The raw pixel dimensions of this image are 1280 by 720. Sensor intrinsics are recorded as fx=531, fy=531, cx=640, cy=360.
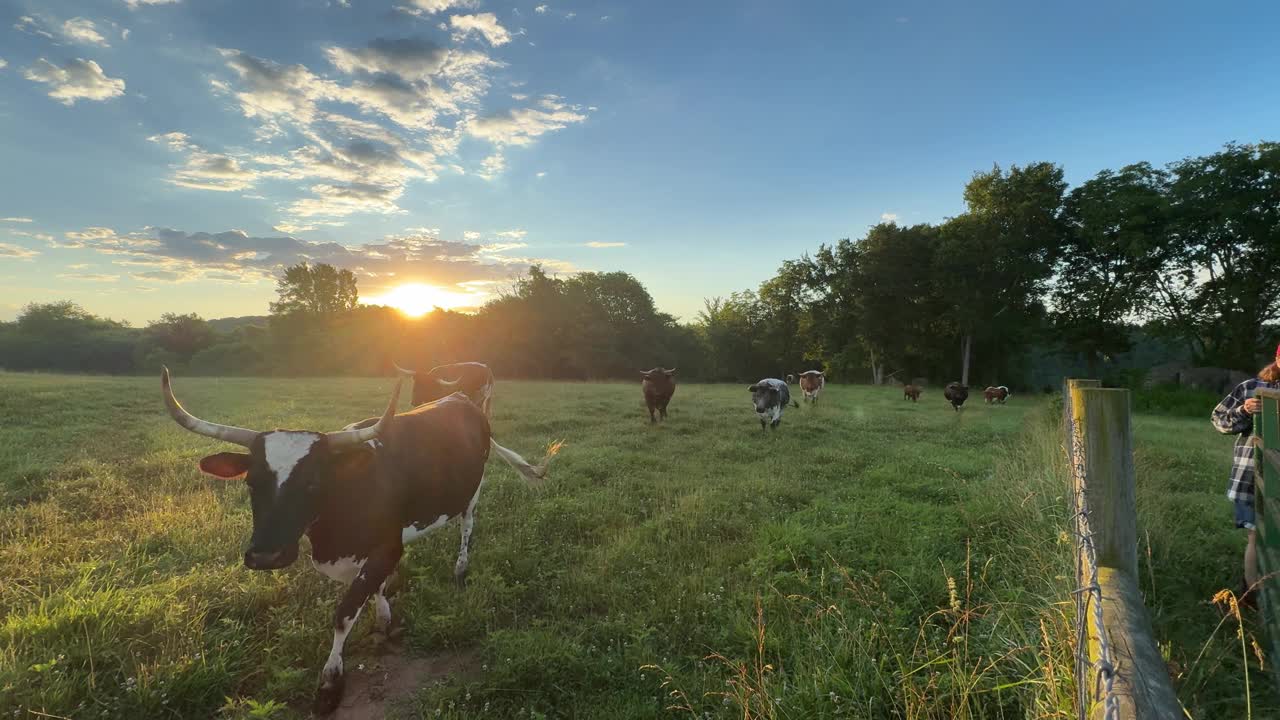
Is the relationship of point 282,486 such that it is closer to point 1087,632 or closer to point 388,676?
point 388,676

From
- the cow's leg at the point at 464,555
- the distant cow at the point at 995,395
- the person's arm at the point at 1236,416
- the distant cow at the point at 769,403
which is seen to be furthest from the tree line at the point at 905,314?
the cow's leg at the point at 464,555

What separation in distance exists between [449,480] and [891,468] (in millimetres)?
8146

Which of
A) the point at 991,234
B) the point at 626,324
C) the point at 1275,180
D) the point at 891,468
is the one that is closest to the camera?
the point at 891,468

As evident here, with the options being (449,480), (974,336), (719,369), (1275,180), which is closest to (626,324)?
(719,369)

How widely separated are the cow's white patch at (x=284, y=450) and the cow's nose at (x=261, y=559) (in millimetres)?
439

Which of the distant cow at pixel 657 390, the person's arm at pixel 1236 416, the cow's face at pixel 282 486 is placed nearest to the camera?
the cow's face at pixel 282 486

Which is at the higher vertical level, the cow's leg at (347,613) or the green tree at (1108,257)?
the green tree at (1108,257)

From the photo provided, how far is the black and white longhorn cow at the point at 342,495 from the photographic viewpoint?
3.63m

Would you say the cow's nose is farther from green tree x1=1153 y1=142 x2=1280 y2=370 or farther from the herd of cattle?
green tree x1=1153 y1=142 x2=1280 y2=370

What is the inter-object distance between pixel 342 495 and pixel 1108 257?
142 ft

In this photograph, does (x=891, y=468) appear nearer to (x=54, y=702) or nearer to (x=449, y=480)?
(x=449, y=480)

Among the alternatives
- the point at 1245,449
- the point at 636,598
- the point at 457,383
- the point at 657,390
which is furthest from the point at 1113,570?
the point at 657,390

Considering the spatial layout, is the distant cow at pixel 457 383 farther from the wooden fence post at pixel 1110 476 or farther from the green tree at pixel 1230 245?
the green tree at pixel 1230 245

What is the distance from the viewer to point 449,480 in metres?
5.34
